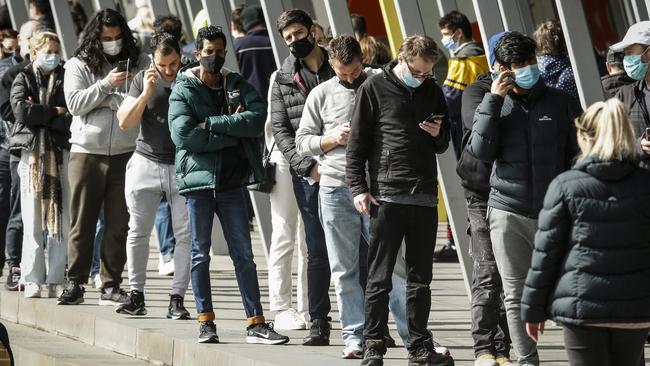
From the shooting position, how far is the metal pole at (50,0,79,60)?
15547 millimetres

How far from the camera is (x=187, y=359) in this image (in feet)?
32.4

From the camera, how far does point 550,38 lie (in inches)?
397

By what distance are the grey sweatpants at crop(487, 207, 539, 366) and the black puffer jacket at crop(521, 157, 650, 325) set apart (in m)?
1.54

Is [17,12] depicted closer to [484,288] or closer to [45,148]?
[45,148]

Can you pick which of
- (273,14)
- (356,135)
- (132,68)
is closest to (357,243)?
(356,135)

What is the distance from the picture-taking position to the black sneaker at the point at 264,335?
9.84 m

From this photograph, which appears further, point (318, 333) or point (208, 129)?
point (318, 333)

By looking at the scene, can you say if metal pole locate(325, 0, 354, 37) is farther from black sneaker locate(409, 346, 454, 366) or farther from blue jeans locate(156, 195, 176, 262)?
black sneaker locate(409, 346, 454, 366)

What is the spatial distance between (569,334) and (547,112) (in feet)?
5.84

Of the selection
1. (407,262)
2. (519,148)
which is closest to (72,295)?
(407,262)

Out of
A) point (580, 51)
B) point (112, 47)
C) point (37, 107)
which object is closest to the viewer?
point (580, 51)

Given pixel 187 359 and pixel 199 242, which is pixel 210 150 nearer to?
pixel 199 242

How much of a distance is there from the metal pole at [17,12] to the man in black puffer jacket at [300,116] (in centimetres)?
792

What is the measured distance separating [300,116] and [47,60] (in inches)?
119
